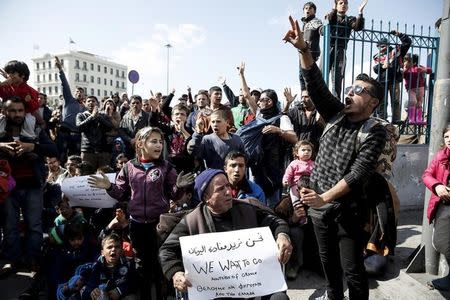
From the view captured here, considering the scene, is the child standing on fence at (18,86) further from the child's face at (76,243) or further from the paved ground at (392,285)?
the paved ground at (392,285)

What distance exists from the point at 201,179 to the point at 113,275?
1.48m

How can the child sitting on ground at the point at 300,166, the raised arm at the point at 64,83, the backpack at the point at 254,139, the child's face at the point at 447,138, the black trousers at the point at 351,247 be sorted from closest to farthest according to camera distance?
the black trousers at the point at 351,247 → the child's face at the point at 447,138 → the child sitting on ground at the point at 300,166 → the backpack at the point at 254,139 → the raised arm at the point at 64,83

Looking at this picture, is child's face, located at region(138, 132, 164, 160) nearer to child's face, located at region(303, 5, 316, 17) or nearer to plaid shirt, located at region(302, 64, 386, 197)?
plaid shirt, located at region(302, 64, 386, 197)

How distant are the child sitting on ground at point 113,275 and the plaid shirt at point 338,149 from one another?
1.92m

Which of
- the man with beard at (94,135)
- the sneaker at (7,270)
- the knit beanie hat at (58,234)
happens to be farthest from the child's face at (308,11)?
the sneaker at (7,270)

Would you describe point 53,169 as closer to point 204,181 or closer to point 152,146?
point 152,146

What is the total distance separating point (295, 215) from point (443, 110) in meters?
1.84

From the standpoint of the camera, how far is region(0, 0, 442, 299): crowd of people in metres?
2.38

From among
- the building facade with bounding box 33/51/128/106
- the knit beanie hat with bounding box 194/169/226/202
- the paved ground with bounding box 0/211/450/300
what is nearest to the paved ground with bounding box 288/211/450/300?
the paved ground with bounding box 0/211/450/300

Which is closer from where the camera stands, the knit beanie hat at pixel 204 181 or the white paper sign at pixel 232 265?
the white paper sign at pixel 232 265

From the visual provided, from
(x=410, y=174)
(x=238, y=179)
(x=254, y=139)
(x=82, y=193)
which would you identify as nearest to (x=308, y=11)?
(x=254, y=139)

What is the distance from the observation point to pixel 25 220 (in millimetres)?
3703

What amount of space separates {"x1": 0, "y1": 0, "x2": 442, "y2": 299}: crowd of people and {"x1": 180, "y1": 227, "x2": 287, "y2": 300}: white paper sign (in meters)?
0.09

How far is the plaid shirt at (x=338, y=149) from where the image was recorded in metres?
2.29
